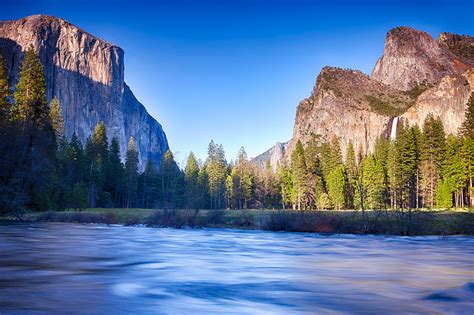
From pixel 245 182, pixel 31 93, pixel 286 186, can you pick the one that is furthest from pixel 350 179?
pixel 31 93

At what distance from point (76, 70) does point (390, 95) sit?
13390 cm

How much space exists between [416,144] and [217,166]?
4344 centimetres

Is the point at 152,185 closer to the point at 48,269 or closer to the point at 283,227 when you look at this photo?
the point at 283,227

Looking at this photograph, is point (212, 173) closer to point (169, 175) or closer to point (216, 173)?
point (216, 173)

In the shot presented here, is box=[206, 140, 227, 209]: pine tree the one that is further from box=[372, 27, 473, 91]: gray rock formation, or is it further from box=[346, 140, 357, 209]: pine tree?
box=[372, 27, 473, 91]: gray rock formation

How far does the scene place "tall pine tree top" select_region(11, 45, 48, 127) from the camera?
4231cm

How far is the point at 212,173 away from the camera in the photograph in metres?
89.3

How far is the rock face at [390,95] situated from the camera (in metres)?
106

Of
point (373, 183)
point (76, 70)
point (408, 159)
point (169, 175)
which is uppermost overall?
point (76, 70)

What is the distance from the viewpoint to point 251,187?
87438 mm

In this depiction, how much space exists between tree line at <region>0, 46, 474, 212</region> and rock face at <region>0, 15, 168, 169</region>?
74.2m

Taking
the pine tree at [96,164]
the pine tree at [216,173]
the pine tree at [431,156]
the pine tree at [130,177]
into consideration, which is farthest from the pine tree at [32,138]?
the pine tree at [431,156]

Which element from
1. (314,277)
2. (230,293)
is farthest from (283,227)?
(230,293)

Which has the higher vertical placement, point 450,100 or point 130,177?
point 450,100
